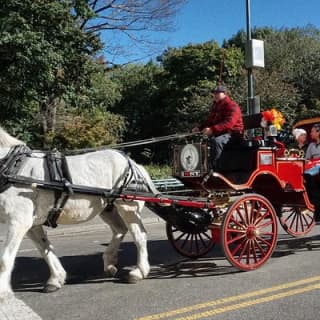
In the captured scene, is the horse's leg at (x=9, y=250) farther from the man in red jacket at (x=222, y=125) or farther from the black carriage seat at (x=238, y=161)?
the black carriage seat at (x=238, y=161)

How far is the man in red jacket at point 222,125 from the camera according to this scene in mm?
6973

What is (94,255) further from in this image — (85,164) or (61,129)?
(61,129)

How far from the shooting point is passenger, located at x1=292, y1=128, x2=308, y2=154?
864 cm

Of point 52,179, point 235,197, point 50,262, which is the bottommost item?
point 50,262

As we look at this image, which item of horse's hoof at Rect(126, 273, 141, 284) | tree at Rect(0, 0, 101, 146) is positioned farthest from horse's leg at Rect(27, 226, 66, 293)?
tree at Rect(0, 0, 101, 146)

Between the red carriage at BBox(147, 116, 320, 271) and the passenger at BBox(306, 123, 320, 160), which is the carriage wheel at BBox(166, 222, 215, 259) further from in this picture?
the passenger at BBox(306, 123, 320, 160)

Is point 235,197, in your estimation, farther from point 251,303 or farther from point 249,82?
point 249,82

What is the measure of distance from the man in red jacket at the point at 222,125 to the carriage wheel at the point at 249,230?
2.47ft

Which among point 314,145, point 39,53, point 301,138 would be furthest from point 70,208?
point 39,53

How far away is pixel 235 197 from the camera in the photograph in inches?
287

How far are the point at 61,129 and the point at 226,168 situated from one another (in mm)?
16427

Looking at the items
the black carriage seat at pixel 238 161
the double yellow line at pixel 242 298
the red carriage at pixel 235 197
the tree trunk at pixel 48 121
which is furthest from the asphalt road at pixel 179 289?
the tree trunk at pixel 48 121

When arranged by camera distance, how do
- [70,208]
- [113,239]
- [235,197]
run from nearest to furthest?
[70,208] < [113,239] < [235,197]

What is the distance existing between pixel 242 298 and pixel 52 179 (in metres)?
2.48
